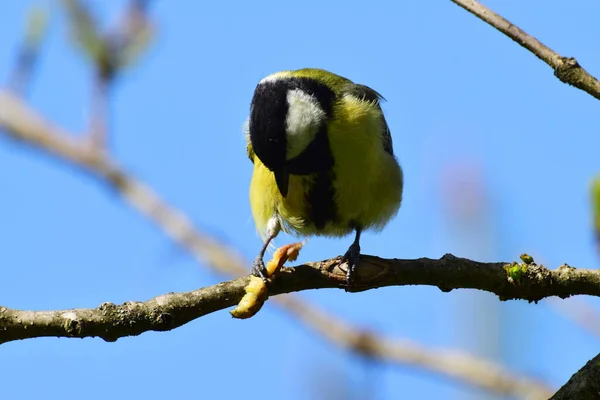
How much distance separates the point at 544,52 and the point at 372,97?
1483mm

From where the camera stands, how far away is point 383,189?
2.70 metres

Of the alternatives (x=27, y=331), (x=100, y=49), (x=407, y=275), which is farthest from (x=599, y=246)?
(x=100, y=49)

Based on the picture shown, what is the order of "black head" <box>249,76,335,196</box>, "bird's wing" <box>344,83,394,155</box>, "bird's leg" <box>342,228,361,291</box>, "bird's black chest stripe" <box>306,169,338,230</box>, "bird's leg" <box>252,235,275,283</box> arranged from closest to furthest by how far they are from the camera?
"bird's leg" <box>252,235,275,283</box> → "bird's leg" <box>342,228,361,291</box> → "black head" <box>249,76,335,196</box> → "bird's black chest stripe" <box>306,169,338,230</box> → "bird's wing" <box>344,83,394,155</box>

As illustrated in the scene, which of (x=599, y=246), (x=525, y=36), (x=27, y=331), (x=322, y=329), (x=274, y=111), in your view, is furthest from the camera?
(x=322, y=329)

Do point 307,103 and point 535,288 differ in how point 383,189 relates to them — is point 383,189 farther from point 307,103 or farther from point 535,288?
point 535,288

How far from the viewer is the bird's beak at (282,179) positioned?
258 cm

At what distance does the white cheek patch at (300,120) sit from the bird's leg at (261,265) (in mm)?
333

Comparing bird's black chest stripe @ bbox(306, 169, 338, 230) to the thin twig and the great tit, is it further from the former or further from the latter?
the thin twig

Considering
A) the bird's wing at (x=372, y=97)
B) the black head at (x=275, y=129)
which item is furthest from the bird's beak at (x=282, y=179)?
the bird's wing at (x=372, y=97)

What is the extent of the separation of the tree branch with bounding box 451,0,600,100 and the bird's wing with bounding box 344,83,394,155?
130 cm

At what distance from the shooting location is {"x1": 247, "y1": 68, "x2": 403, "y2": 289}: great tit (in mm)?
2549

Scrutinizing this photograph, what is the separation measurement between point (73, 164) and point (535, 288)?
201 centimetres

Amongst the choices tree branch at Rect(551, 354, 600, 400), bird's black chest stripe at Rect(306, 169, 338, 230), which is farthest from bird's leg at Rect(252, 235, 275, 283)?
tree branch at Rect(551, 354, 600, 400)

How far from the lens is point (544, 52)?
1.55m
